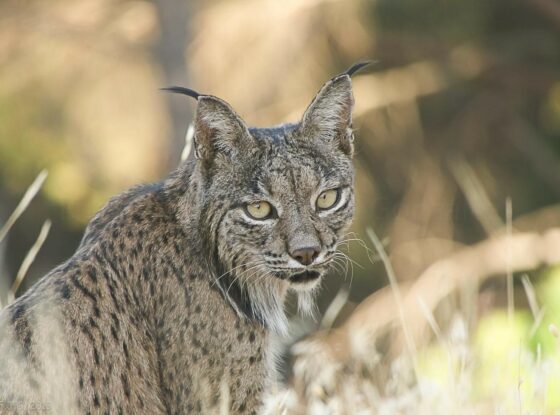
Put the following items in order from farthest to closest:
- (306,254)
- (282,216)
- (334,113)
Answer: (334,113), (282,216), (306,254)

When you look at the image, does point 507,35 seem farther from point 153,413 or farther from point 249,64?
point 153,413

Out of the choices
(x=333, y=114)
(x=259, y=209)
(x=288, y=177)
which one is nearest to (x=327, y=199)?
(x=288, y=177)

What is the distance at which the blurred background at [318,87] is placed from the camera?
13.2 meters

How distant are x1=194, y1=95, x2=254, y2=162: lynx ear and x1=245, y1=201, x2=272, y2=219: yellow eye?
0.28 m

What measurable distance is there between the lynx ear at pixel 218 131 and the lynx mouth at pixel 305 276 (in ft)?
2.12

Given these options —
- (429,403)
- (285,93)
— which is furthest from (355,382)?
(285,93)

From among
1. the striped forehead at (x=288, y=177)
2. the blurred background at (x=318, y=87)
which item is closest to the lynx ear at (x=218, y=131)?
the striped forehead at (x=288, y=177)

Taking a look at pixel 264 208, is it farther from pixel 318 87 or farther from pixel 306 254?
pixel 318 87

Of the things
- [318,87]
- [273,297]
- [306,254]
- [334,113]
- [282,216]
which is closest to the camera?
[306,254]

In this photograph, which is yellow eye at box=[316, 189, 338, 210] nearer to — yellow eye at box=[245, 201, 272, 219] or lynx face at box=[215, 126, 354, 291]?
lynx face at box=[215, 126, 354, 291]

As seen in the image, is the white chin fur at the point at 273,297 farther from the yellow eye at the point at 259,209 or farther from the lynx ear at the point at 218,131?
the lynx ear at the point at 218,131

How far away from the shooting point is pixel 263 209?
560 cm

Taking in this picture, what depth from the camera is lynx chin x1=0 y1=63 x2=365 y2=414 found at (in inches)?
199

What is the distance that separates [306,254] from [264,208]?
32cm
